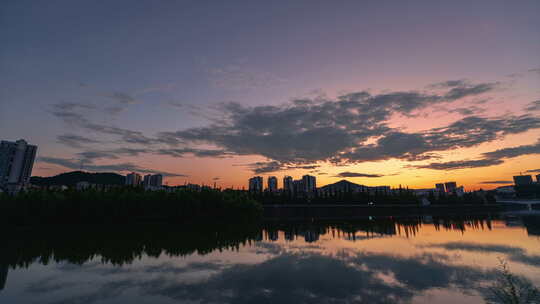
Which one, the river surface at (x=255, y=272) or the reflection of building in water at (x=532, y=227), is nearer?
→ the river surface at (x=255, y=272)

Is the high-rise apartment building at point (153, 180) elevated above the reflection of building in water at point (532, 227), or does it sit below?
above

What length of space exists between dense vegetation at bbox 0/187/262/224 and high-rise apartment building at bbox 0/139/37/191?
393 ft

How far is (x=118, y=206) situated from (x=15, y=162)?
134 m

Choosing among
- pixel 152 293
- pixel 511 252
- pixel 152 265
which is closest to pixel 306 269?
pixel 152 293

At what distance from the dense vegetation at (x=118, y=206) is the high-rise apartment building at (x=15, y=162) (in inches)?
4714

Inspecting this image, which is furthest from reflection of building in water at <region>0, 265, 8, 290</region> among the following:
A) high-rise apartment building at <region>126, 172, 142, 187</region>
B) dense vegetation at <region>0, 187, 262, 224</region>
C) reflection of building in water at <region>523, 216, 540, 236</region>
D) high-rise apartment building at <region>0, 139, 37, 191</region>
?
high-rise apartment building at <region>126, 172, 142, 187</region>

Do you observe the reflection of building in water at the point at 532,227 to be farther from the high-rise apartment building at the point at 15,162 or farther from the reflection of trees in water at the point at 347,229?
the high-rise apartment building at the point at 15,162

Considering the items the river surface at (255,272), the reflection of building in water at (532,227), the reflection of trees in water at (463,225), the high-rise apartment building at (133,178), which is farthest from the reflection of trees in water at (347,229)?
the high-rise apartment building at (133,178)

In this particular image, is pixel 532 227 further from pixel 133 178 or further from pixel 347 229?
pixel 133 178

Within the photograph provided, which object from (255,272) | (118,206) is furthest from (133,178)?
(255,272)

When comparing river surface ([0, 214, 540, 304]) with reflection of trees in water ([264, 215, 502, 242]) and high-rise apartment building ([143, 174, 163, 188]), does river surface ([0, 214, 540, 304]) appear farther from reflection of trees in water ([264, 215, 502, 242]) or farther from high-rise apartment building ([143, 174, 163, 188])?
high-rise apartment building ([143, 174, 163, 188])

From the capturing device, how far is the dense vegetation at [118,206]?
142 ft

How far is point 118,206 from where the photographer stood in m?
49.1

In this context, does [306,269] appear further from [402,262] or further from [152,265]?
[152,265]
